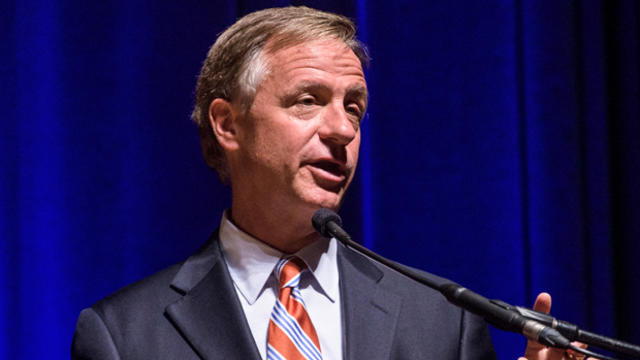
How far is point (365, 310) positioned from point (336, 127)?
377 mm

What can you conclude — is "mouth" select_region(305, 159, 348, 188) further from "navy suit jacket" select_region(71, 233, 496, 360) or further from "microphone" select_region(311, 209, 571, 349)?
"microphone" select_region(311, 209, 571, 349)

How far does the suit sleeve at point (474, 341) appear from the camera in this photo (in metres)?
1.52

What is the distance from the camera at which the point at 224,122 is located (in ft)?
5.39

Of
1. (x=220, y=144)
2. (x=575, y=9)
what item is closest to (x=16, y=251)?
(x=220, y=144)

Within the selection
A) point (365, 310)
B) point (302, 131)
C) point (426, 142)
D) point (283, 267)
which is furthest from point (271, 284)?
point (426, 142)

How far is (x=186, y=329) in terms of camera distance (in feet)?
4.73

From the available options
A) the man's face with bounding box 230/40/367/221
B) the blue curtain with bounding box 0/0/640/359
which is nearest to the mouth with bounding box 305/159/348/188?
the man's face with bounding box 230/40/367/221

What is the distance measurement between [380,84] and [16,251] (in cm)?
113

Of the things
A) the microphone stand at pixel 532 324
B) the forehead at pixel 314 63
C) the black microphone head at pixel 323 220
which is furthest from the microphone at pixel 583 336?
the forehead at pixel 314 63

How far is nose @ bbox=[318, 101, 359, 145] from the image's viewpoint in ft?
4.88

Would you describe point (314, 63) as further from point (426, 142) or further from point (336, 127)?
point (426, 142)

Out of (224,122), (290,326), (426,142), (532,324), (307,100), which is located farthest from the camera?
(426,142)

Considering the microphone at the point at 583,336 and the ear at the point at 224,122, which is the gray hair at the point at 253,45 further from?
the microphone at the point at 583,336

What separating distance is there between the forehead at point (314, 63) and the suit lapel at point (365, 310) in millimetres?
401
